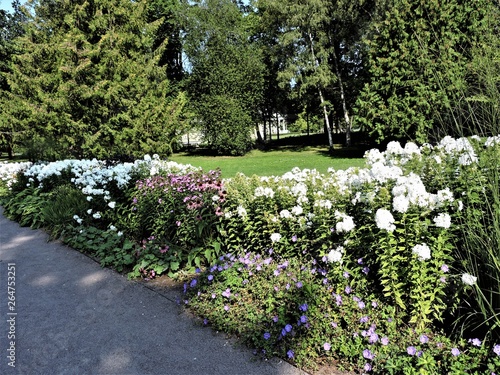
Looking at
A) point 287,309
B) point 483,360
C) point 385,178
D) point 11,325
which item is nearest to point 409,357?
point 483,360

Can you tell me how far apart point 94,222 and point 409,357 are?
4.51 m

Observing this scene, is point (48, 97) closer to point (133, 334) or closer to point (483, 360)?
point (133, 334)

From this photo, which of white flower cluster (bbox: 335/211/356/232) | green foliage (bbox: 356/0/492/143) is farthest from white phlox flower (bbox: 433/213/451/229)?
green foliage (bbox: 356/0/492/143)

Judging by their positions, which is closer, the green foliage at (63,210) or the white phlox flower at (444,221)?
the white phlox flower at (444,221)

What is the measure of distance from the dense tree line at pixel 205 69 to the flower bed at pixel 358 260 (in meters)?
3.50

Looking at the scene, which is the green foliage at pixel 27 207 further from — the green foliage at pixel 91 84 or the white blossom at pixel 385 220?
the white blossom at pixel 385 220

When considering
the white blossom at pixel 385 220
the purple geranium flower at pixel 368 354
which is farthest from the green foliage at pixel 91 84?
the purple geranium flower at pixel 368 354

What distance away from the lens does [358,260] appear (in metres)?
2.32

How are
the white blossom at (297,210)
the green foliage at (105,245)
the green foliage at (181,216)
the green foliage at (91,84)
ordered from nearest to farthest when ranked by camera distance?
the white blossom at (297,210) → the green foliage at (181,216) → the green foliage at (105,245) → the green foliage at (91,84)

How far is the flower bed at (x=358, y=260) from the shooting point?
1927 millimetres

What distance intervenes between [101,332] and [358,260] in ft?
6.44

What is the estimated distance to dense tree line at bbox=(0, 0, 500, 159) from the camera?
11484 millimetres

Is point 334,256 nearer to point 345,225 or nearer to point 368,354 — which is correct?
point 345,225

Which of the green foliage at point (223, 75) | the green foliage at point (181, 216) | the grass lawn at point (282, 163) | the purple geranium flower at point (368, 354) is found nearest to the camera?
the purple geranium flower at point (368, 354)
